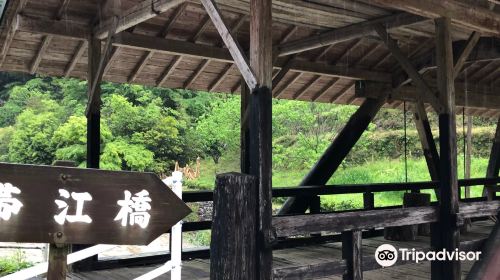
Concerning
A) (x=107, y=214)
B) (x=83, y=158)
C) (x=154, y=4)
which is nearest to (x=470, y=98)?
(x=154, y=4)

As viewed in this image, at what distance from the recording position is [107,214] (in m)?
2.01

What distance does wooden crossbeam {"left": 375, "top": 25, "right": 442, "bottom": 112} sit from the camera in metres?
4.78

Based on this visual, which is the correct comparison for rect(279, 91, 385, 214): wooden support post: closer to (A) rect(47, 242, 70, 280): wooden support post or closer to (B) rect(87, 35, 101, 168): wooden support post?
(B) rect(87, 35, 101, 168): wooden support post

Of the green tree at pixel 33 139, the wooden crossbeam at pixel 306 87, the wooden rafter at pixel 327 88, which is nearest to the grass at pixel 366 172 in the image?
the green tree at pixel 33 139

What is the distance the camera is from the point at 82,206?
195 centimetres

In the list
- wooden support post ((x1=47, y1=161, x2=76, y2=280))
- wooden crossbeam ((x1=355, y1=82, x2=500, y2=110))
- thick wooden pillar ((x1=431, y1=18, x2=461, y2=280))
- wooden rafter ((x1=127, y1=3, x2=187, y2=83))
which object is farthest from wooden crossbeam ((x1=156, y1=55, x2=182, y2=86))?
wooden support post ((x1=47, y1=161, x2=76, y2=280))

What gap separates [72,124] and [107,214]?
1704 cm

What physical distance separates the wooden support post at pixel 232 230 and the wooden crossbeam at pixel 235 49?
2.23 feet

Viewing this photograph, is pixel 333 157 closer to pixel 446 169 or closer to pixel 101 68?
pixel 446 169

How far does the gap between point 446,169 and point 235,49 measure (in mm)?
2481

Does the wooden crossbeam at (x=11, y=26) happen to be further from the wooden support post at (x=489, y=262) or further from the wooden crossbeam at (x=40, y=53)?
the wooden support post at (x=489, y=262)

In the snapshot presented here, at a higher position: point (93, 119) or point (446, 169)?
point (93, 119)

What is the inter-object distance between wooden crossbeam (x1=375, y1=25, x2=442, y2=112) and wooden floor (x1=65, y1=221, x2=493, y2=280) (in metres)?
1.95

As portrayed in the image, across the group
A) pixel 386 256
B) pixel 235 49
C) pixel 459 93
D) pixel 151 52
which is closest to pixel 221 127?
pixel 459 93
